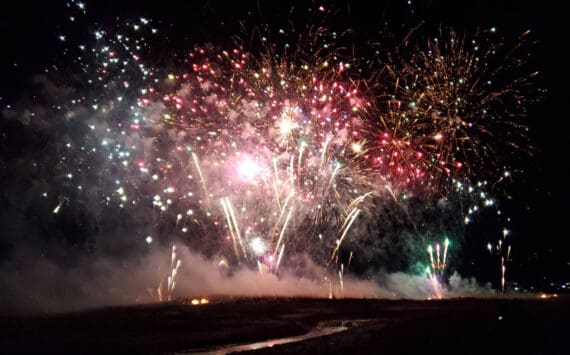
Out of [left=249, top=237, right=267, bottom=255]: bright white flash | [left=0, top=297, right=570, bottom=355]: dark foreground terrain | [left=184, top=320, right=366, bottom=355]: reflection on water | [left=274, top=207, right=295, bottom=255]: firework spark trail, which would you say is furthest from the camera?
[left=249, top=237, right=267, bottom=255]: bright white flash

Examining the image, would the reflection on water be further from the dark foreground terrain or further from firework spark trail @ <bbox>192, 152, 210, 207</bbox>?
firework spark trail @ <bbox>192, 152, 210, 207</bbox>

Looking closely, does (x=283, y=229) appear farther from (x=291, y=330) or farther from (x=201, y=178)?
(x=291, y=330)

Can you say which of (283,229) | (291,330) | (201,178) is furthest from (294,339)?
(283,229)

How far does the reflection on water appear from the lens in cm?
1277

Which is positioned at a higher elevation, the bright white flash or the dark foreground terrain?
the bright white flash

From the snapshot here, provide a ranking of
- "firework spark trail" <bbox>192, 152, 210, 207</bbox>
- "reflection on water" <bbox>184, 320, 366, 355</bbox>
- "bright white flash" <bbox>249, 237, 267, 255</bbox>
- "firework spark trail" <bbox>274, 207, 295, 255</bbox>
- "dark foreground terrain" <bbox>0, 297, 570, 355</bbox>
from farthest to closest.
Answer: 1. "bright white flash" <bbox>249, 237, 267, 255</bbox>
2. "firework spark trail" <bbox>274, 207, 295, 255</bbox>
3. "firework spark trail" <bbox>192, 152, 210, 207</bbox>
4. "reflection on water" <bbox>184, 320, 366, 355</bbox>
5. "dark foreground terrain" <bbox>0, 297, 570, 355</bbox>

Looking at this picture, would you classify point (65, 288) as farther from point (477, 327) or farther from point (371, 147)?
point (477, 327)

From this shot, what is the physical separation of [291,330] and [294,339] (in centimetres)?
171

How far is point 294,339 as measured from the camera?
14305 millimetres

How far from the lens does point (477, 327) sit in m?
12.6

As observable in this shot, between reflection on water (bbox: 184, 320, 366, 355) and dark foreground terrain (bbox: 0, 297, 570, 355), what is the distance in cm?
4

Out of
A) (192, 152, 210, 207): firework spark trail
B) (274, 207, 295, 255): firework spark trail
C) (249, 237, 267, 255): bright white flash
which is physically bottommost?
(249, 237, 267, 255): bright white flash

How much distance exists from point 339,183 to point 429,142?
466 centimetres

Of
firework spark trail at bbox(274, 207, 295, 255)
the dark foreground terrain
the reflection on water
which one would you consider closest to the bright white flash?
firework spark trail at bbox(274, 207, 295, 255)
